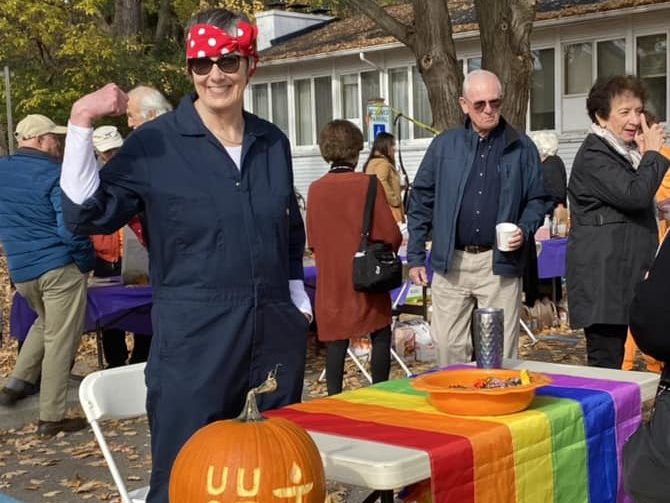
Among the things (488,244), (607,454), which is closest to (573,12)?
(488,244)

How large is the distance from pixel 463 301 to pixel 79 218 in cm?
274

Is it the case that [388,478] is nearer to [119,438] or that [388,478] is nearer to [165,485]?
[165,485]

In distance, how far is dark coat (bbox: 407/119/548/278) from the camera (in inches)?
192

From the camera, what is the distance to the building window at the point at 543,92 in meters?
19.1

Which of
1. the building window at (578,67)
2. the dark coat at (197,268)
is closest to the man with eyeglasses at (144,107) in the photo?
the dark coat at (197,268)

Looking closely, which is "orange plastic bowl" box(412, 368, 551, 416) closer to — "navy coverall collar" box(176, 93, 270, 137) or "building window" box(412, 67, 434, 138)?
"navy coverall collar" box(176, 93, 270, 137)

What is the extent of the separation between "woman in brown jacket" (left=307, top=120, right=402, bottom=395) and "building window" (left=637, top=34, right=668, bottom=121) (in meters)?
12.6

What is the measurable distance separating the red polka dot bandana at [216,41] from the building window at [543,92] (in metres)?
16.8

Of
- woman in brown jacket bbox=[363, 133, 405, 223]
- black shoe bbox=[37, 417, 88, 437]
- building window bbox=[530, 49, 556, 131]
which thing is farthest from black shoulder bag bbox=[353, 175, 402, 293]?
building window bbox=[530, 49, 556, 131]

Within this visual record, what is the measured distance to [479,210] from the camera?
4.88 metres

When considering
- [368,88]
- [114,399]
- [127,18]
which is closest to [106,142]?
[114,399]

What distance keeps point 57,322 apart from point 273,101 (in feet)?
64.5

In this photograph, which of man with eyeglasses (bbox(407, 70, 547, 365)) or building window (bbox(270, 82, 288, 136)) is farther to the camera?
building window (bbox(270, 82, 288, 136))

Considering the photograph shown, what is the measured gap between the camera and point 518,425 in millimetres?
2689
